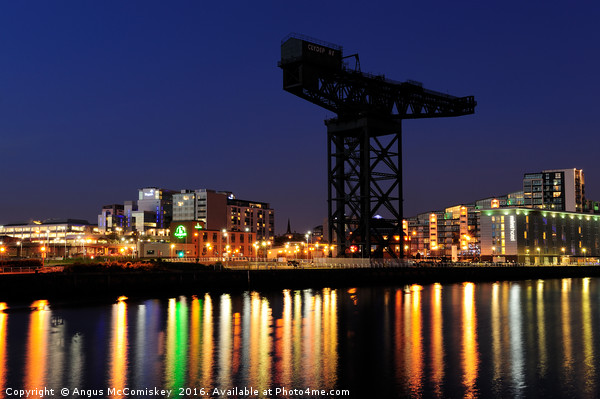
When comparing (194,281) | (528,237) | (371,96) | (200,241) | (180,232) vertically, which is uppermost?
(371,96)

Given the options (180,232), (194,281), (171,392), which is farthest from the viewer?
(180,232)

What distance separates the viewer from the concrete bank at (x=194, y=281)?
62.3 m

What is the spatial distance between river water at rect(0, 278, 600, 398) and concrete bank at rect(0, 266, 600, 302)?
3813mm

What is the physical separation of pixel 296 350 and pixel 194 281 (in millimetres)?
43284

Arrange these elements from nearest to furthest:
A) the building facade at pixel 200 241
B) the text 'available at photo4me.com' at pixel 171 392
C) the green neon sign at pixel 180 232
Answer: the text 'available at photo4me.com' at pixel 171 392 → the green neon sign at pixel 180 232 → the building facade at pixel 200 241

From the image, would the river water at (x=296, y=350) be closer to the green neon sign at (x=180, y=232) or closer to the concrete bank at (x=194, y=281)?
the concrete bank at (x=194, y=281)

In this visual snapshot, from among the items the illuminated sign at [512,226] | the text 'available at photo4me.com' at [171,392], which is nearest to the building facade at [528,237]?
the illuminated sign at [512,226]

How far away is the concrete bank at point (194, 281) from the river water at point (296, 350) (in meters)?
3.81

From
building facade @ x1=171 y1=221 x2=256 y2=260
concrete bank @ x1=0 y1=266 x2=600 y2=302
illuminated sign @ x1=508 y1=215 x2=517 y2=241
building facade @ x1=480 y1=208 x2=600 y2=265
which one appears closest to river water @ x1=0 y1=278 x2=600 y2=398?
concrete bank @ x1=0 y1=266 x2=600 y2=302

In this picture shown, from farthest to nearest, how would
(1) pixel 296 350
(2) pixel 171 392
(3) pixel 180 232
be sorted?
(3) pixel 180 232 → (1) pixel 296 350 → (2) pixel 171 392

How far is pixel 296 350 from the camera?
34.7 m

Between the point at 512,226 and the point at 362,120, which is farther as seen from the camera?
the point at 512,226

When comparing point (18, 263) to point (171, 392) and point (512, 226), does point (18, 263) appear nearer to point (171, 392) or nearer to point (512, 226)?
point (171, 392)

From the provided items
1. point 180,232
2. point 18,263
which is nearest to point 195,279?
point 18,263
